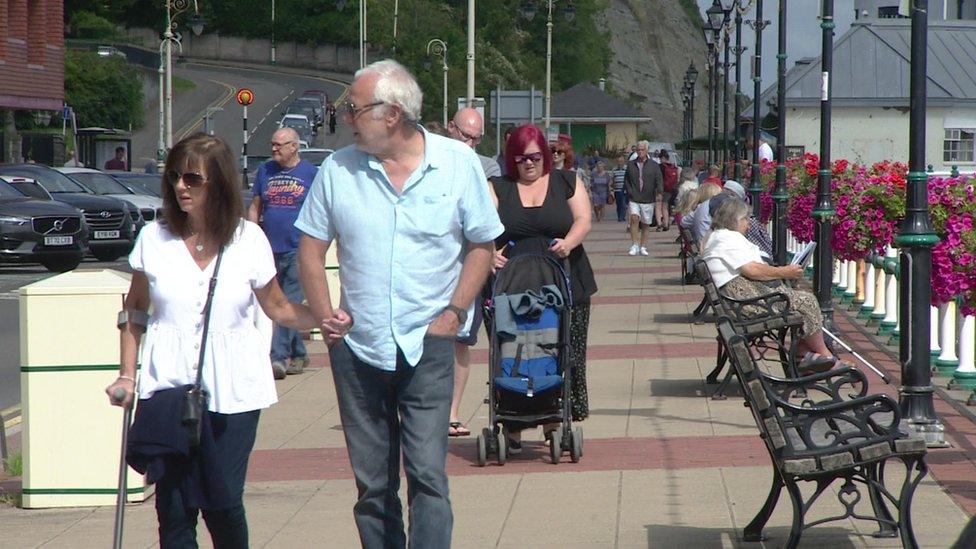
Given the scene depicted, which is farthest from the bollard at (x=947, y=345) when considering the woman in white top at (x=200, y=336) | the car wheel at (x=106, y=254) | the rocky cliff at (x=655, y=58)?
the rocky cliff at (x=655, y=58)

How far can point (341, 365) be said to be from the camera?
5.50 meters

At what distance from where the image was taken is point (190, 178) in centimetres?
539

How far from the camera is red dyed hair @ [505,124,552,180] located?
890 cm

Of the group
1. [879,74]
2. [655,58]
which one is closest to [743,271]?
[879,74]

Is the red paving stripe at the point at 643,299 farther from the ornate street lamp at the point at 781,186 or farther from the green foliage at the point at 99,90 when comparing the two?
the green foliage at the point at 99,90

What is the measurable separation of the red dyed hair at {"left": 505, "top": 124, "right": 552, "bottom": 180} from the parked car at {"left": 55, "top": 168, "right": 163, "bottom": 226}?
72.8ft

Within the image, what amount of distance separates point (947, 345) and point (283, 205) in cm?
507

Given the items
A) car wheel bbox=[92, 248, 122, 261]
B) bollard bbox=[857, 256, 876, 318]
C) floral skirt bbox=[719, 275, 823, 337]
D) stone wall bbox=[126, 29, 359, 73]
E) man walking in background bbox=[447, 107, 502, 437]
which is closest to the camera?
man walking in background bbox=[447, 107, 502, 437]

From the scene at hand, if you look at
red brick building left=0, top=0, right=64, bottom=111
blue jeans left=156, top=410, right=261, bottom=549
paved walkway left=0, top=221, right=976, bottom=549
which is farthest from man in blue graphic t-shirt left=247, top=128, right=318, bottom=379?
red brick building left=0, top=0, right=64, bottom=111

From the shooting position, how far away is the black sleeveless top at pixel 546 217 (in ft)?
29.4

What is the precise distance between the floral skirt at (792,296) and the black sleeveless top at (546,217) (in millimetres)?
2090

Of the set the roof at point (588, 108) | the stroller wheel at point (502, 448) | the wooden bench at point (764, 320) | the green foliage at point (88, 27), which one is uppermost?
the green foliage at point (88, 27)

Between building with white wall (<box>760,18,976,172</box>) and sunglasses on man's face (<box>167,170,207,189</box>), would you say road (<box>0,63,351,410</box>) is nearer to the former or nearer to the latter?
building with white wall (<box>760,18,976,172</box>)

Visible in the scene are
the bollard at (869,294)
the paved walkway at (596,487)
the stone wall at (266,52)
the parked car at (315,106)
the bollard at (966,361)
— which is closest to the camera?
the paved walkway at (596,487)
